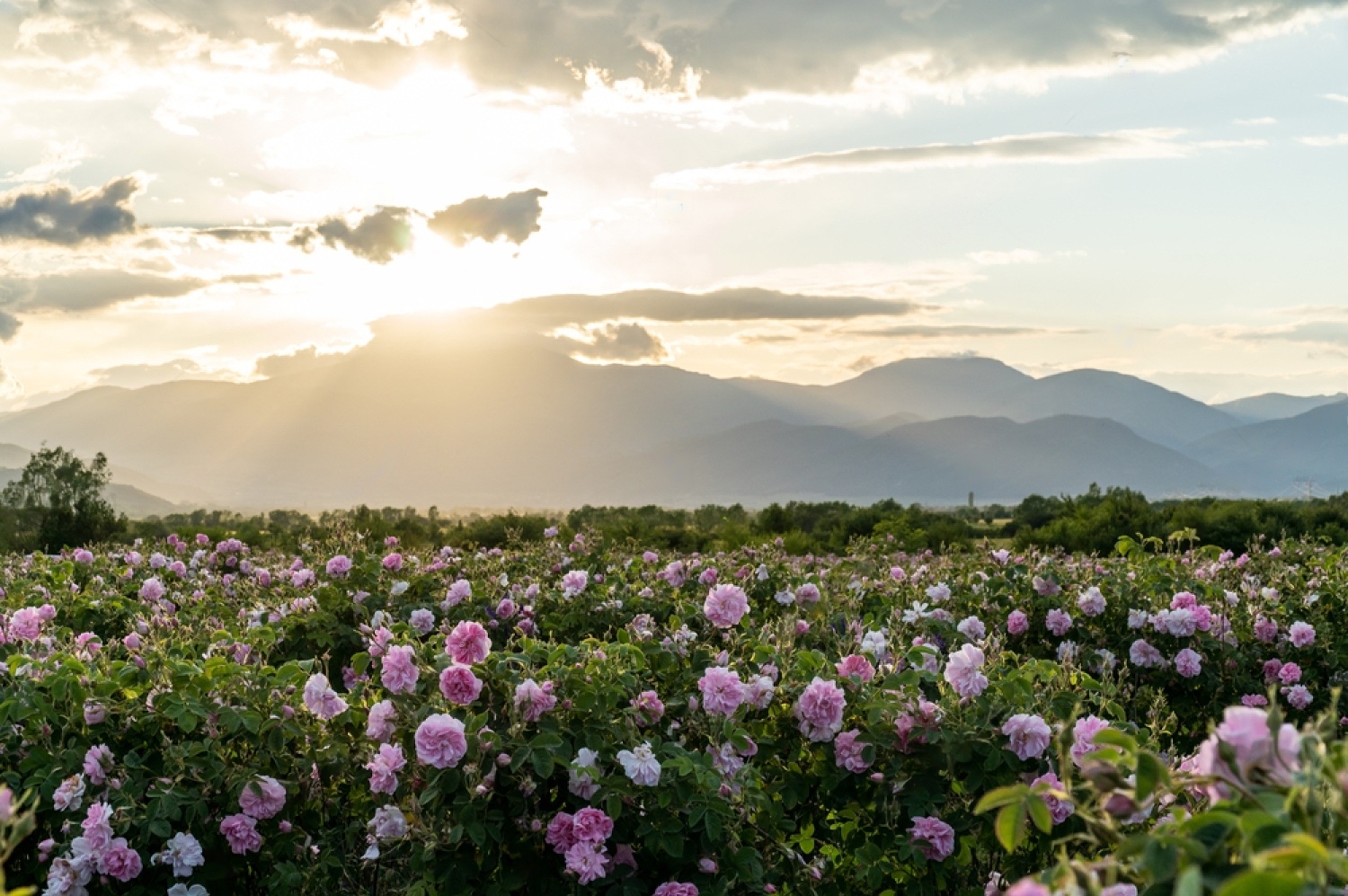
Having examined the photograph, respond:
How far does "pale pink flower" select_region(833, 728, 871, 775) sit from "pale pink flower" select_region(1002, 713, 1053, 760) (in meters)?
0.55

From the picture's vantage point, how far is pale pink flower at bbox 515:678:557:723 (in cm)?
378

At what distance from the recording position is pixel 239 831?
13.7ft

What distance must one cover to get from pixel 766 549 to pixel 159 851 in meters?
5.87

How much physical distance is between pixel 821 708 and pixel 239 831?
2354mm

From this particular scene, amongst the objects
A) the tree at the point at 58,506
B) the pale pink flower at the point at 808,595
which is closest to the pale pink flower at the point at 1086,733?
the pale pink flower at the point at 808,595

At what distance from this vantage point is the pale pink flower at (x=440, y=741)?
346cm

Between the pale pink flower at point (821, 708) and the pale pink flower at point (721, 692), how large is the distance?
28cm

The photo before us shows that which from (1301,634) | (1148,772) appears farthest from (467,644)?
(1301,634)

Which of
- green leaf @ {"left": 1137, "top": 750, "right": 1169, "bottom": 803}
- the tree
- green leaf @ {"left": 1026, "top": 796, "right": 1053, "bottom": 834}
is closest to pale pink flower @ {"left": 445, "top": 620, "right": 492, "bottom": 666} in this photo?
green leaf @ {"left": 1026, "top": 796, "right": 1053, "bottom": 834}

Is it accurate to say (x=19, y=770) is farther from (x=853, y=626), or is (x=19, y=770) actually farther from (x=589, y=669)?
(x=853, y=626)

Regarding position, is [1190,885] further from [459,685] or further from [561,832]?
[459,685]

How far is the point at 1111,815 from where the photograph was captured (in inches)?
67.7

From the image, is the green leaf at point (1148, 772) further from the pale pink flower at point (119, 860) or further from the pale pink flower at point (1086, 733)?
the pale pink flower at point (119, 860)

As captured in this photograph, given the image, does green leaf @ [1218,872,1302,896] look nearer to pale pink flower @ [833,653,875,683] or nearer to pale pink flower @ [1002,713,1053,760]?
pale pink flower @ [1002,713,1053,760]
